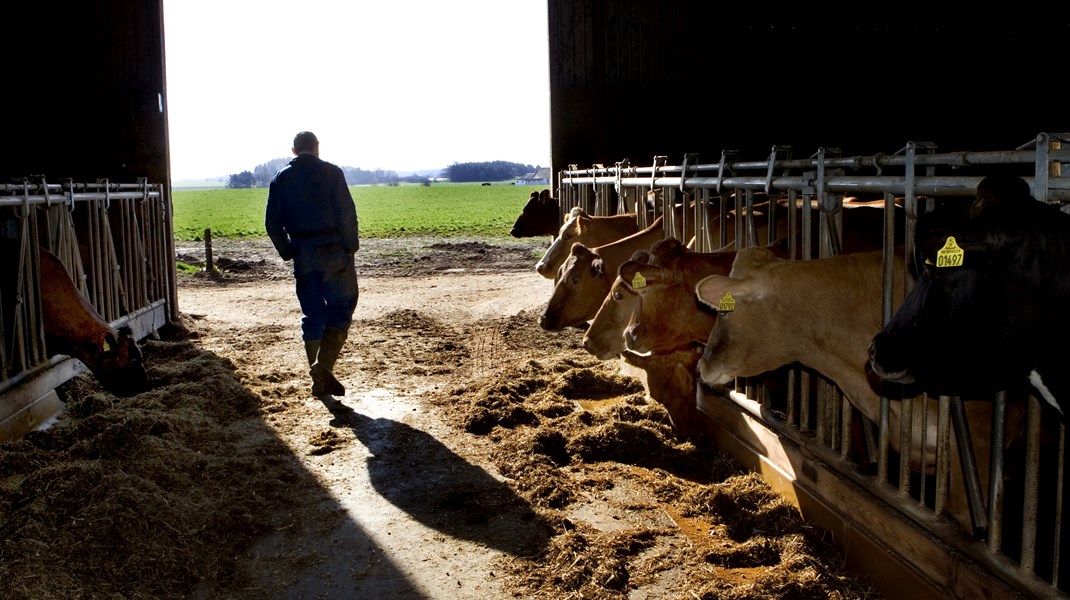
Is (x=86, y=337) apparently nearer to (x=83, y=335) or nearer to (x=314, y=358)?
(x=83, y=335)

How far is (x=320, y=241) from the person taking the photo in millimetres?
7449

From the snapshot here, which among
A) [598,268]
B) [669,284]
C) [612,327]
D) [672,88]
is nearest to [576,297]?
[598,268]

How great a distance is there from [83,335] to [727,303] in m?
4.93

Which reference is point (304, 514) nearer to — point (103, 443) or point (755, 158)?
point (103, 443)

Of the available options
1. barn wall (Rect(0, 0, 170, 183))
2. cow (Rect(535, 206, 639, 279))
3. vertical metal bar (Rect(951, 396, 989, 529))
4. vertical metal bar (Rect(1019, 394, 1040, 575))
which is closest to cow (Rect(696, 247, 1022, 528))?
vertical metal bar (Rect(951, 396, 989, 529))

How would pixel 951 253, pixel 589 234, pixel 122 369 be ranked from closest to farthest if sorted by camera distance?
pixel 951 253 < pixel 122 369 < pixel 589 234

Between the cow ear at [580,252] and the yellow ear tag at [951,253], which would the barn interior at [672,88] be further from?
the yellow ear tag at [951,253]

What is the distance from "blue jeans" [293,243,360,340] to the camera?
24.4 feet

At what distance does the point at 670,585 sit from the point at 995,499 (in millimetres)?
1393

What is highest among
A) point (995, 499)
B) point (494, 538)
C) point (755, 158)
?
point (755, 158)

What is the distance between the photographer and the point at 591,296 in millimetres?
7031

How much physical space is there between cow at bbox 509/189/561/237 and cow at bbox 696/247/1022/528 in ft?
35.8

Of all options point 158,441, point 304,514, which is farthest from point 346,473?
point 158,441

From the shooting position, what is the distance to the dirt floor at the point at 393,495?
399 centimetres
